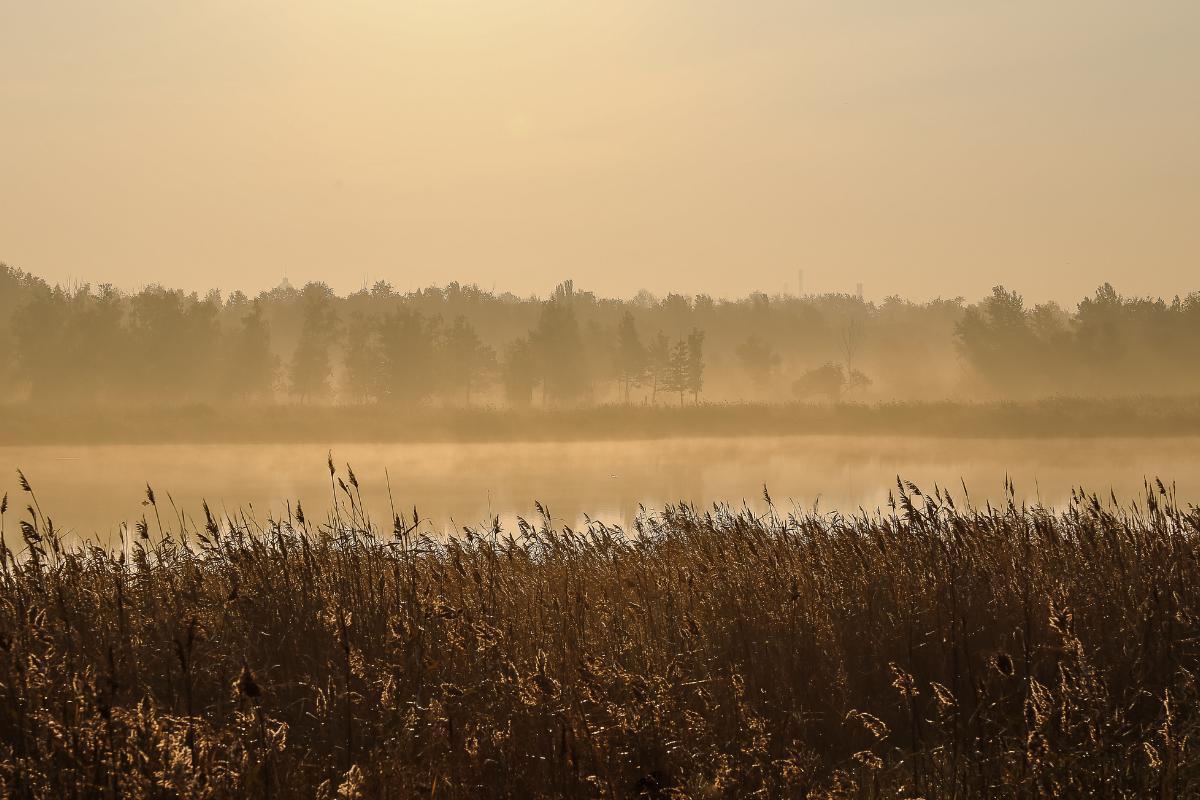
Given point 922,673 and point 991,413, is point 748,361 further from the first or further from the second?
point 922,673

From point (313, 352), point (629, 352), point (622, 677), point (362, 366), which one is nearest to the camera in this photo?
point (622, 677)

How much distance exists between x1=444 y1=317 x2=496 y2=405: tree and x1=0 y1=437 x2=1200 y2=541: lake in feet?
23.7

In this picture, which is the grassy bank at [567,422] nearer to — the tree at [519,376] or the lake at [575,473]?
the lake at [575,473]

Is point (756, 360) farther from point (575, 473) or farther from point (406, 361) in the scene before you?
point (575, 473)

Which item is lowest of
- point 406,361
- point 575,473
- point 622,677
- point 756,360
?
point 575,473

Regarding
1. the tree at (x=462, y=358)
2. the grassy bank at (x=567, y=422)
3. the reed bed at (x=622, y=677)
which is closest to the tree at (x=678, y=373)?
the grassy bank at (x=567, y=422)

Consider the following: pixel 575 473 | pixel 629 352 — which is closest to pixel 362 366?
pixel 629 352

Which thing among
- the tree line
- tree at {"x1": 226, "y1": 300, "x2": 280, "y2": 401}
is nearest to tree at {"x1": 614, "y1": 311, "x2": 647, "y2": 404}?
the tree line

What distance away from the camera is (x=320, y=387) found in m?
79.9

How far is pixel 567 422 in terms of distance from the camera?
251 ft

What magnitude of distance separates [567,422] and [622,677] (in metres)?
72.6

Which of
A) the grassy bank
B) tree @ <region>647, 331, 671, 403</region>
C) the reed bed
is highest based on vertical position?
tree @ <region>647, 331, 671, 403</region>

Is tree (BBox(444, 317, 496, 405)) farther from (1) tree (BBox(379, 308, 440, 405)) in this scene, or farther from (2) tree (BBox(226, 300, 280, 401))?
(2) tree (BBox(226, 300, 280, 401))

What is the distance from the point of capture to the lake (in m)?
35.2
